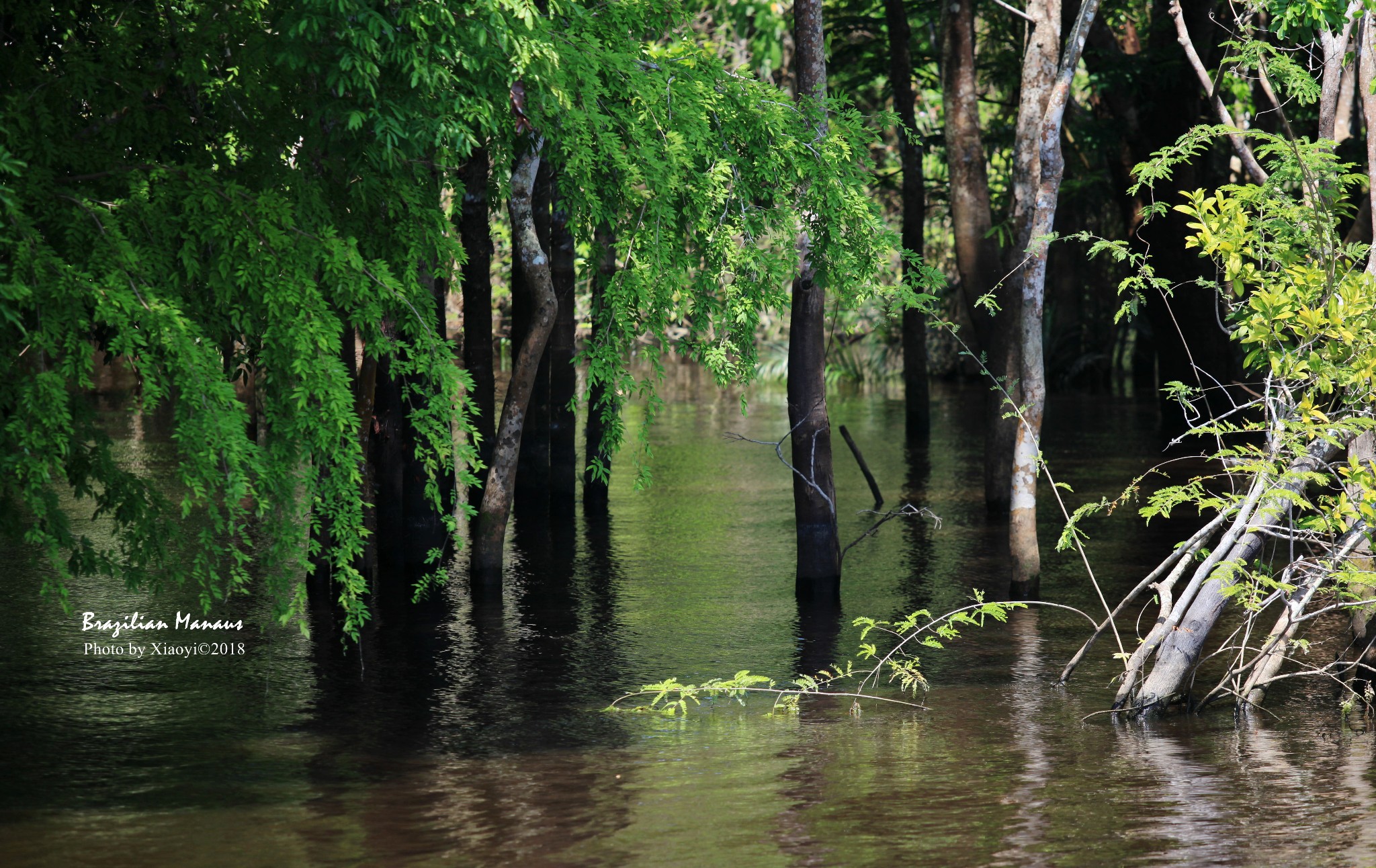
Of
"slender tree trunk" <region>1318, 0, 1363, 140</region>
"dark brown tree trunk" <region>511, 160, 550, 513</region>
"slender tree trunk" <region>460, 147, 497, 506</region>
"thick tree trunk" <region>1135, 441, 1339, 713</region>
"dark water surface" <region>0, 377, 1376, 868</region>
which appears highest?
"slender tree trunk" <region>1318, 0, 1363, 140</region>

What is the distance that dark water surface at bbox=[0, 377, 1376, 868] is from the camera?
7.10 meters

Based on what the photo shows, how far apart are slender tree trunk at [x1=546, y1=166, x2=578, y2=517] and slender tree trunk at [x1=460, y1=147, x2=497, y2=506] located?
1.34 meters

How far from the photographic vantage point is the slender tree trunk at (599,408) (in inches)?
440

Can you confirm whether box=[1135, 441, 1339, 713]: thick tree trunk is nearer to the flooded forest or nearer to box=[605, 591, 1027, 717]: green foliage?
the flooded forest

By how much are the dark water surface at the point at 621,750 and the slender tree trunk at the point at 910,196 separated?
24.0 ft

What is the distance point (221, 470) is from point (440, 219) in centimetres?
197

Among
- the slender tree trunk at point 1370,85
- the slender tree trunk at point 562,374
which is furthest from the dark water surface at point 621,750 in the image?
the slender tree trunk at point 1370,85

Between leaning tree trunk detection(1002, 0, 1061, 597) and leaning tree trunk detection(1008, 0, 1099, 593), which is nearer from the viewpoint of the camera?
leaning tree trunk detection(1008, 0, 1099, 593)

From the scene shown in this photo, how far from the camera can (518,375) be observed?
12.6 meters

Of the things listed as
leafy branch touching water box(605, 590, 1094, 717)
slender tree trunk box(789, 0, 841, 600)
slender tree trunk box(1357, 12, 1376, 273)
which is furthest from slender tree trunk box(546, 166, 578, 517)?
slender tree trunk box(1357, 12, 1376, 273)

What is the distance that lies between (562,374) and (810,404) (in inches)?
193

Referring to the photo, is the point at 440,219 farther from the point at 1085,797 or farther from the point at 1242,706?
the point at 1242,706

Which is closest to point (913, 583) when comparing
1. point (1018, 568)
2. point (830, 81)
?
point (1018, 568)

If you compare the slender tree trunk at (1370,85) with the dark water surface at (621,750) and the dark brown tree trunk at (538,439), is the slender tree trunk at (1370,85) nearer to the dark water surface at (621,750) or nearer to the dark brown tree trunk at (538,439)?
the dark water surface at (621,750)
